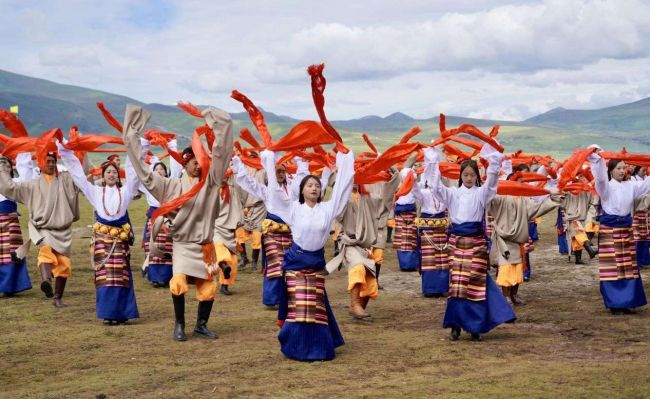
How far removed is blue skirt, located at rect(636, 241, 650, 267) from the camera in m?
15.5

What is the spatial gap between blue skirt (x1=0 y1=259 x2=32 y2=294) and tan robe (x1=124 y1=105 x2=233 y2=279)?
4615 mm

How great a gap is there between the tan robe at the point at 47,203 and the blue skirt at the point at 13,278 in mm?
1613

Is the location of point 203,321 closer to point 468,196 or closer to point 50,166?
point 468,196

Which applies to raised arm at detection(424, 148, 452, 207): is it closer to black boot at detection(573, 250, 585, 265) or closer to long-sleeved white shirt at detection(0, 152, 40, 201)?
long-sleeved white shirt at detection(0, 152, 40, 201)

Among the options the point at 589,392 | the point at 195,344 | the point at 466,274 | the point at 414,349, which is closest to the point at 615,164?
the point at 466,274

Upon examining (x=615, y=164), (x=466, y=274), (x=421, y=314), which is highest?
(x=615, y=164)

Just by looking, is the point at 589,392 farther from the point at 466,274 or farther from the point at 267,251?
the point at 267,251

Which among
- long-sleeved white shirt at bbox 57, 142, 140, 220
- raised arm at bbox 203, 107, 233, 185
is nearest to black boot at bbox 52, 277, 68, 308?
long-sleeved white shirt at bbox 57, 142, 140, 220

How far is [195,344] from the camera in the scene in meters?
8.82

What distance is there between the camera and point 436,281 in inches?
498

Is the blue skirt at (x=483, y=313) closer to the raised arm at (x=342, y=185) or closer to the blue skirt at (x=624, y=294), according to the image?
the raised arm at (x=342, y=185)

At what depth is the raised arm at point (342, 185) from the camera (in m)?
8.02

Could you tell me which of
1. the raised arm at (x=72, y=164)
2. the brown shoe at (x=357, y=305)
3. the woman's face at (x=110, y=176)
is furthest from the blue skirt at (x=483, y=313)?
the raised arm at (x=72, y=164)

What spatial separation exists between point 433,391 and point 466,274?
2.33 meters
